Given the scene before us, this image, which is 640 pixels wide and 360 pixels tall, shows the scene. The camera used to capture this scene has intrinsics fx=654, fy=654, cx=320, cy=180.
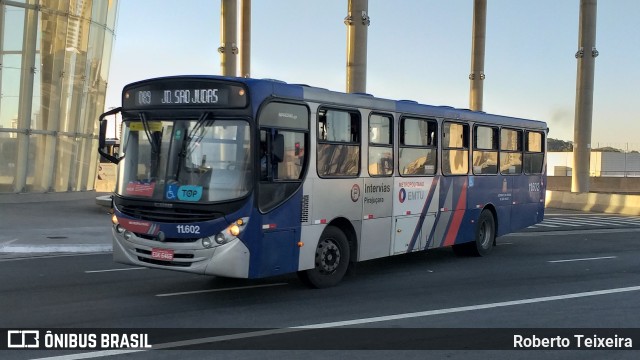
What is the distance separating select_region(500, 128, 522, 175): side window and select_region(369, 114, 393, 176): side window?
15.4ft

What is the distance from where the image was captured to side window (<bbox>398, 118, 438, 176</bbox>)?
12.0 m

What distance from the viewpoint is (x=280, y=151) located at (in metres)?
8.98

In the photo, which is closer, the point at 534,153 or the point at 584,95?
the point at 534,153

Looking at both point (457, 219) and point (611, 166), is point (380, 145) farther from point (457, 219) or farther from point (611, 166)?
point (611, 166)

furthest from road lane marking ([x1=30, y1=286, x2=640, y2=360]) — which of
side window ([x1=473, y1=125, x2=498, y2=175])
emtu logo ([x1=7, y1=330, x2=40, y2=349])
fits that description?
side window ([x1=473, y1=125, x2=498, y2=175])

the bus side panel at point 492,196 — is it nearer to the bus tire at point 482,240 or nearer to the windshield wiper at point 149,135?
the bus tire at point 482,240

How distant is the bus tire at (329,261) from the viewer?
10.2 metres

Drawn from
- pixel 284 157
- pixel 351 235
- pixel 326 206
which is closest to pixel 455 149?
pixel 351 235

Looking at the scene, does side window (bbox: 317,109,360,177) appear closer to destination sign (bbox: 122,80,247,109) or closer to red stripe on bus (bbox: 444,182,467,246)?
destination sign (bbox: 122,80,247,109)

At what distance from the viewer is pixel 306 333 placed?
7.54 metres

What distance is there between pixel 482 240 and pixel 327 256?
590 cm

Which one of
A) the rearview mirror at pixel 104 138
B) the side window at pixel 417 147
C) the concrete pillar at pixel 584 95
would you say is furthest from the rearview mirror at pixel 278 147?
the concrete pillar at pixel 584 95

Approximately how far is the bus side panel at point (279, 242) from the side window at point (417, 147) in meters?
3.07

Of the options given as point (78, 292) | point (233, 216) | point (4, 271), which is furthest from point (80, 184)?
point (233, 216)
